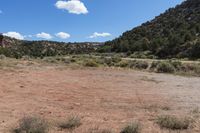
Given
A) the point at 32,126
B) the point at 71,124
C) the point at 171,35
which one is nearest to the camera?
the point at 32,126

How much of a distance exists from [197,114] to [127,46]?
89.9 m

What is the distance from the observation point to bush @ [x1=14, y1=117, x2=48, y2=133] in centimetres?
984

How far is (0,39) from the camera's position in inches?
3531

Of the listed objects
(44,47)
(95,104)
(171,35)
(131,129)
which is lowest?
(95,104)

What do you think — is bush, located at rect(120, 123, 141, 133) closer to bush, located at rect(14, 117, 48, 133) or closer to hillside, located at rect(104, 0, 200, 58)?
bush, located at rect(14, 117, 48, 133)

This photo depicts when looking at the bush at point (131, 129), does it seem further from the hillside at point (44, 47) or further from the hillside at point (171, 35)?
the hillside at point (44, 47)

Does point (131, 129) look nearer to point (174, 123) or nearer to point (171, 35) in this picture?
point (174, 123)

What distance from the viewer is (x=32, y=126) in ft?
32.6

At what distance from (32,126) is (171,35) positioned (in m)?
84.8

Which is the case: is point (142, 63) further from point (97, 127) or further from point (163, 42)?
point (163, 42)

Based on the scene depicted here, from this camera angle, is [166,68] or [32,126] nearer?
[32,126]

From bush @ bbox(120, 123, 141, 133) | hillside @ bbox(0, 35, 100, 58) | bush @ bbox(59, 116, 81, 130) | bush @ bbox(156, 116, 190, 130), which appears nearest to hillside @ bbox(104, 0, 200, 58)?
hillside @ bbox(0, 35, 100, 58)

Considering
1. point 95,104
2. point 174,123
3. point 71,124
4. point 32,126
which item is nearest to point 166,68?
point 95,104

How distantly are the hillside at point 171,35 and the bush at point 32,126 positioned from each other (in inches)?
2389
